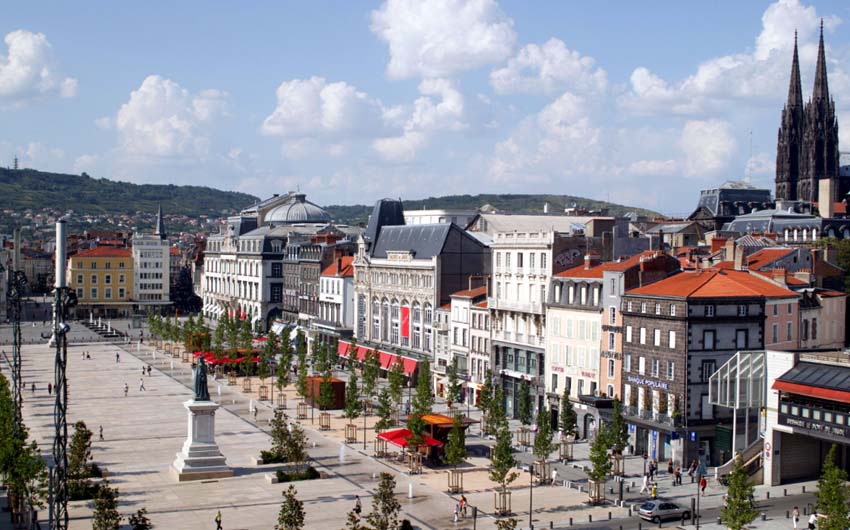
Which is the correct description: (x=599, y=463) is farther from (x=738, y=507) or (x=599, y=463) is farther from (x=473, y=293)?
(x=473, y=293)

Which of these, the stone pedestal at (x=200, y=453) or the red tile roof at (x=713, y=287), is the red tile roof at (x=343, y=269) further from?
the stone pedestal at (x=200, y=453)

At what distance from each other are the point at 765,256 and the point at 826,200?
8747 cm

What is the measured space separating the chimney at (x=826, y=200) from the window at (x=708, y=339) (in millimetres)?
107951

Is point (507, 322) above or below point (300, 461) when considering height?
above

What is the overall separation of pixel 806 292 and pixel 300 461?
119 feet

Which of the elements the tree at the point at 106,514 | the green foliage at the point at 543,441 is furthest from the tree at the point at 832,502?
the tree at the point at 106,514

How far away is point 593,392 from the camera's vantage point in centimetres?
7150

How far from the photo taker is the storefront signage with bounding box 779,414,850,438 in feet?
173

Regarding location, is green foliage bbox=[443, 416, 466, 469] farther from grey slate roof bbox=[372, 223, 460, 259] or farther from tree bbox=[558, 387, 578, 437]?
grey slate roof bbox=[372, 223, 460, 259]

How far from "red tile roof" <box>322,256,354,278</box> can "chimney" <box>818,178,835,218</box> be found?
3091 inches

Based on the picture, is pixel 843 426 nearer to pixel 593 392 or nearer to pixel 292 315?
pixel 593 392

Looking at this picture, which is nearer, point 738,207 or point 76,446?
point 76,446

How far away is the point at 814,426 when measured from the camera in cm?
5450

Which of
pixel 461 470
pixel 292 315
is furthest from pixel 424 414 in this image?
pixel 292 315
